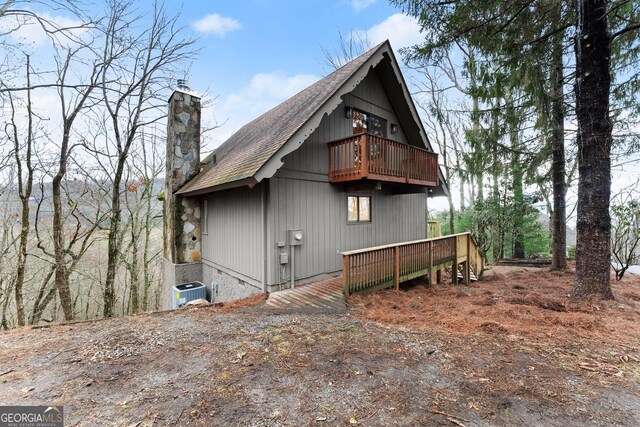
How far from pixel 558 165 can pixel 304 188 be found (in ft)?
29.2

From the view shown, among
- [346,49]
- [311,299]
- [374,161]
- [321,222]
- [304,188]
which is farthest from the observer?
[346,49]

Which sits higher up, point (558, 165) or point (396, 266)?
point (558, 165)

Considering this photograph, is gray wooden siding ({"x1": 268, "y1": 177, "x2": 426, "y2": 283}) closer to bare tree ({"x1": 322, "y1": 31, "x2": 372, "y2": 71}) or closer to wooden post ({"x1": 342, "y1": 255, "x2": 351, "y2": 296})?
wooden post ({"x1": 342, "y1": 255, "x2": 351, "y2": 296})

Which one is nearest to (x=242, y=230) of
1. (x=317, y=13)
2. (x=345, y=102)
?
(x=345, y=102)

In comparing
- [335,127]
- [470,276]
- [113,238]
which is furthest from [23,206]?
[470,276]

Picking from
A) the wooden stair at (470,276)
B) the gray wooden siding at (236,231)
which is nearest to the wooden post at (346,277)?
the gray wooden siding at (236,231)

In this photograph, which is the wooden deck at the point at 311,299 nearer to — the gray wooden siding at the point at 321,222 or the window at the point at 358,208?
the gray wooden siding at the point at 321,222

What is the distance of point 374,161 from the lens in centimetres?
717

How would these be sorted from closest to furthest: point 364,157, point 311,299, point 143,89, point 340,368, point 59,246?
point 340,368 < point 311,299 < point 364,157 < point 59,246 < point 143,89

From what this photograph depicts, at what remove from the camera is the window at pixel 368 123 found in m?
8.89

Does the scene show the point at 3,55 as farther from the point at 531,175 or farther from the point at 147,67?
the point at 531,175

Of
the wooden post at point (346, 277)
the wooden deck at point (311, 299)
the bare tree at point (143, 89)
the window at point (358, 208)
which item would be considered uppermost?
the bare tree at point (143, 89)

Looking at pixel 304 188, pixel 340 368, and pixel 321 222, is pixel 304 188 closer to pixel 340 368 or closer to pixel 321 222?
pixel 321 222

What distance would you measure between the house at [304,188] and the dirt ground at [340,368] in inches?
98.6
